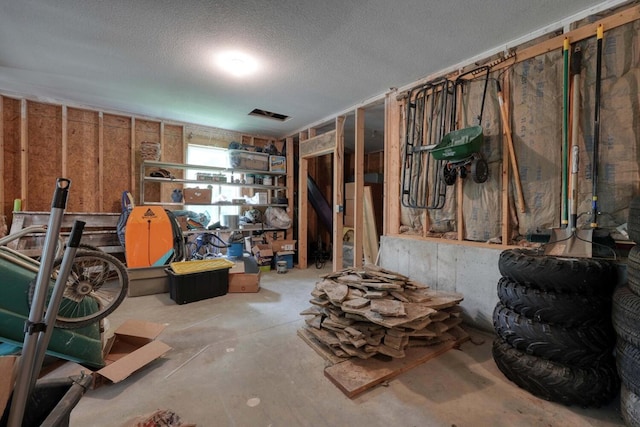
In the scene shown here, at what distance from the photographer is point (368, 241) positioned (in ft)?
16.6

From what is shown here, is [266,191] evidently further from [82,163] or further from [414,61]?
[414,61]

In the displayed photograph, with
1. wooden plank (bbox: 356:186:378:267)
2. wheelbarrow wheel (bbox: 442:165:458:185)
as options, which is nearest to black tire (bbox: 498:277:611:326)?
wheelbarrow wheel (bbox: 442:165:458:185)

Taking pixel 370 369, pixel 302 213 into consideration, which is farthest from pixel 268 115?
pixel 370 369

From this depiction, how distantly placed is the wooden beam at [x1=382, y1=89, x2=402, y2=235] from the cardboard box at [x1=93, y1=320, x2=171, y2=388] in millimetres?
2846

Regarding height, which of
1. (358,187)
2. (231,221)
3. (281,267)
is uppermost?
(358,187)

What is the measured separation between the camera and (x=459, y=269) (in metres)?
2.81

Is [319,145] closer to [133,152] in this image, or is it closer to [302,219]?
[302,219]

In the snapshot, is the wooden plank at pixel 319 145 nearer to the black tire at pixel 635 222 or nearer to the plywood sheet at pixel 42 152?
the black tire at pixel 635 222

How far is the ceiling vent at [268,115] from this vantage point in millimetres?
4613

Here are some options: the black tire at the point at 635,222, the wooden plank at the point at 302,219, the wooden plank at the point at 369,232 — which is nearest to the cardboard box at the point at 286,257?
the wooden plank at the point at 302,219

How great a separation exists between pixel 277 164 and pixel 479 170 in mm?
4075

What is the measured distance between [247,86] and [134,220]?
253 centimetres

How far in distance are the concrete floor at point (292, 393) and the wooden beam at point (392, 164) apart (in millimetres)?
1607

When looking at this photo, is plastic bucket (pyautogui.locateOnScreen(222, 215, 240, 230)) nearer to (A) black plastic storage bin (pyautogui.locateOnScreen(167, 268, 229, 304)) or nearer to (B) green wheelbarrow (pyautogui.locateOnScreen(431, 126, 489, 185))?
(A) black plastic storage bin (pyautogui.locateOnScreen(167, 268, 229, 304))
